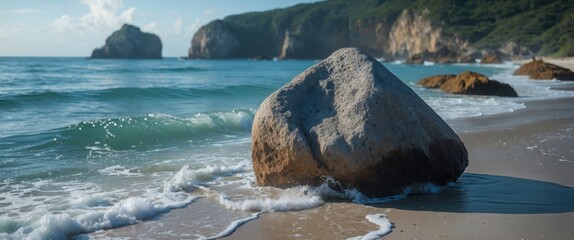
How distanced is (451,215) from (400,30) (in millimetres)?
115335

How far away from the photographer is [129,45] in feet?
458

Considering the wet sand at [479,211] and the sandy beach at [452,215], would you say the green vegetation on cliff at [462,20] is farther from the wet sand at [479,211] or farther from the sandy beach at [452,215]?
the sandy beach at [452,215]

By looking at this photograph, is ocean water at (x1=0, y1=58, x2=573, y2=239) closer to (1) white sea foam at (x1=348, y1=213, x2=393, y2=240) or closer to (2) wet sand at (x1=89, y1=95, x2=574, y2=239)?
(1) white sea foam at (x1=348, y1=213, x2=393, y2=240)

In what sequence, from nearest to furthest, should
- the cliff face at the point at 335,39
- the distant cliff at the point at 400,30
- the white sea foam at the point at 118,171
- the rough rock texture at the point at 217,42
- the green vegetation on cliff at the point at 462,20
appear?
the white sea foam at the point at 118,171 < the green vegetation on cliff at the point at 462,20 < the distant cliff at the point at 400,30 < the cliff face at the point at 335,39 < the rough rock texture at the point at 217,42

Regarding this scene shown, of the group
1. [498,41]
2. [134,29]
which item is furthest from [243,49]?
[498,41]

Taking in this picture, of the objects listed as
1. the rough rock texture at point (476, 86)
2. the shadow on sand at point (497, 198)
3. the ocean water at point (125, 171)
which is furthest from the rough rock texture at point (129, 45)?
the shadow on sand at point (497, 198)

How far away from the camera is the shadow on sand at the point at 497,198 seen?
5.89m

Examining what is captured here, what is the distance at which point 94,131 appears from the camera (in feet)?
39.1

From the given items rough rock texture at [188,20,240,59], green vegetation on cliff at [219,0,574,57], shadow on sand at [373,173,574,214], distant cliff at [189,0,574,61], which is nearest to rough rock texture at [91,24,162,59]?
distant cliff at [189,0,574,61]

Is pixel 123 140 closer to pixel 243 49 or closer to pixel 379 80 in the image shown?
pixel 379 80

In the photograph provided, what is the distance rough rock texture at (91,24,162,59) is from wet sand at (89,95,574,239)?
461 feet

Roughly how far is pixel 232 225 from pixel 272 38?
14931cm

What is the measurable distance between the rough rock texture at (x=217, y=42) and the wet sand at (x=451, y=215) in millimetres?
135147

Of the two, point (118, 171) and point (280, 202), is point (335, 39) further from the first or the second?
point (280, 202)
